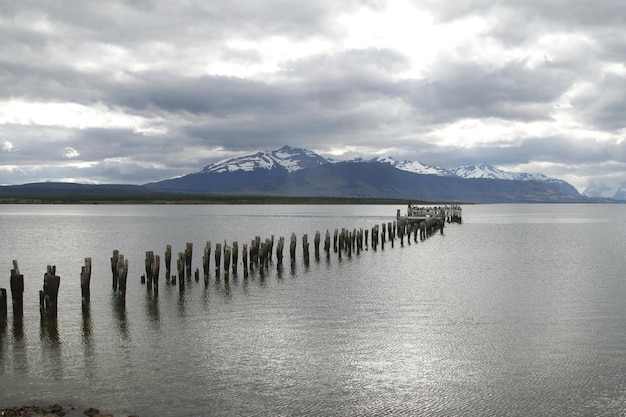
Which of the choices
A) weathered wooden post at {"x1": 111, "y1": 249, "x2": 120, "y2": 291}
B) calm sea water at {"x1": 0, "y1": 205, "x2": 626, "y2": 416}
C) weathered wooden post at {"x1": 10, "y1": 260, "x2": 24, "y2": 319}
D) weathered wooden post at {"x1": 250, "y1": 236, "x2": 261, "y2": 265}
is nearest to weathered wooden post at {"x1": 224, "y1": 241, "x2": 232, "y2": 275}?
calm sea water at {"x1": 0, "y1": 205, "x2": 626, "y2": 416}

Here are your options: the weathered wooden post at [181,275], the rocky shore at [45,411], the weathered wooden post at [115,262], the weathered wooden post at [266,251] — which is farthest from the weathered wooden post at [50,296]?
the weathered wooden post at [266,251]

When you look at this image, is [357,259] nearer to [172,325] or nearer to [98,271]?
[98,271]

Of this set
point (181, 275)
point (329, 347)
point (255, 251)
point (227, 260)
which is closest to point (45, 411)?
point (329, 347)

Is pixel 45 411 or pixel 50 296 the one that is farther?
pixel 50 296

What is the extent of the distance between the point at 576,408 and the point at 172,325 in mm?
12693

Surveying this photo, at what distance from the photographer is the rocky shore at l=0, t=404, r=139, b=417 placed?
11182mm

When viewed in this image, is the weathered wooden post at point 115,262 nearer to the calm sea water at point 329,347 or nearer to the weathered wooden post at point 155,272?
the calm sea water at point 329,347

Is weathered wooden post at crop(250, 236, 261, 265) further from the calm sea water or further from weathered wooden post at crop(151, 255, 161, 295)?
weathered wooden post at crop(151, 255, 161, 295)

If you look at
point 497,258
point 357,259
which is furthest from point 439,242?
point 357,259

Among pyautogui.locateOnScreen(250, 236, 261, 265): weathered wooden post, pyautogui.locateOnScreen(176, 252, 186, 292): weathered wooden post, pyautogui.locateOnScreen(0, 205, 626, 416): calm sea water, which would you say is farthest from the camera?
pyautogui.locateOnScreen(250, 236, 261, 265): weathered wooden post

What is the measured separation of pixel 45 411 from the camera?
37.7 feet

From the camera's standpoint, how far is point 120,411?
11.9 meters

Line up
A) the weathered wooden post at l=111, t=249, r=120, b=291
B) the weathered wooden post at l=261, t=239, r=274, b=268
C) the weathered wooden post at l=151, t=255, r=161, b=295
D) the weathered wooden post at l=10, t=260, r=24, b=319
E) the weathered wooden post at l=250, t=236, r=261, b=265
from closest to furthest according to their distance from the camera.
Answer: the weathered wooden post at l=10, t=260, r=24, b=319 → the weathered wooden post at l=111, t=249, r=120, b=291 → the weathered wooden post at l=151, t=255, r=161, b=295 → the weathered wooden post at l=250, t=236, r=261, b=265 → the weathered wooden post at l=261, t=239, r=274, b=268

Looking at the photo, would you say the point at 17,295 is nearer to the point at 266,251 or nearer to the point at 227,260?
the point at 227,260
